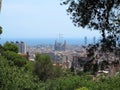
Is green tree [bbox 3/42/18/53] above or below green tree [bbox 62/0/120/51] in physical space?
below

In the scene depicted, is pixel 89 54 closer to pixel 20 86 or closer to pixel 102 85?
pixel 20 86

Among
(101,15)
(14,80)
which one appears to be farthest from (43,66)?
(101,15)

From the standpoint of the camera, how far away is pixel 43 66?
168 ft

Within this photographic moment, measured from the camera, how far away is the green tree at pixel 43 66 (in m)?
50.5

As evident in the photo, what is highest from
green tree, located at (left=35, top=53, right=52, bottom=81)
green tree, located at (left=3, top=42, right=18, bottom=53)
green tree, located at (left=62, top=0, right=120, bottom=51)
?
green tree, located at (left=62, top=0, right=120, bottom=51)

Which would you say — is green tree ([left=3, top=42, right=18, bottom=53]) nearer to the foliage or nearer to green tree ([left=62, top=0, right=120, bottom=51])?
the foliage

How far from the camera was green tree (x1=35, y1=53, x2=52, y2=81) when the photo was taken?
50500mm

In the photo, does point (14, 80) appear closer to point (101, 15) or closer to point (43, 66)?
point (101, 15)

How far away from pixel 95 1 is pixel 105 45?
0.83 meters

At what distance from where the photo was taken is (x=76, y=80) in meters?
29.4

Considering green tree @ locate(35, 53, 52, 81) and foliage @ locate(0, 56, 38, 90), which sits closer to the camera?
foliage @ locate(0, 56, 38, 90)

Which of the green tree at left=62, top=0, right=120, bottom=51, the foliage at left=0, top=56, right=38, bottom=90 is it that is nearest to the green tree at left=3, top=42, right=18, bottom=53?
the foliage at left=0, top=56, right=38, bottom=90

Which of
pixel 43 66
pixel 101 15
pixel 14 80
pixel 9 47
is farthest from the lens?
pixel 43 66

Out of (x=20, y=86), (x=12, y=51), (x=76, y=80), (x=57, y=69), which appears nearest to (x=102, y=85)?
(x=76, y=80)
